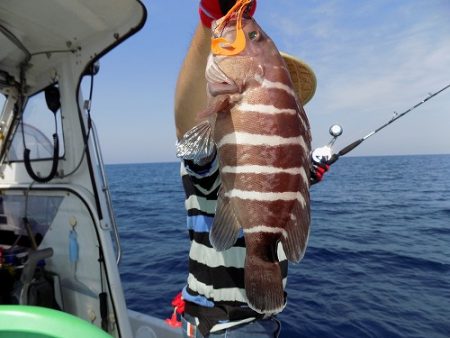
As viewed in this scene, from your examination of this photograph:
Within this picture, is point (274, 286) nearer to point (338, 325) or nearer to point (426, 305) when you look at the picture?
point (338, 325)

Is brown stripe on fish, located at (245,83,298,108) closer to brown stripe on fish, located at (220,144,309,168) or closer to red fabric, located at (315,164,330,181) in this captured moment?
brown stripe on fish, located at (220,144,309,168)

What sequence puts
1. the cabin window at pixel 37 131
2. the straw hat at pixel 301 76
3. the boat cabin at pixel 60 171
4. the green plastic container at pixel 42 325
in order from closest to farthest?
the green plastic container at pixel 42 325 → the straw hat at pixel 301 76 → the boat cabin at pixel 60 171 → the cabin window at pixel 37 131

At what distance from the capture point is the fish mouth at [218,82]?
141 cm

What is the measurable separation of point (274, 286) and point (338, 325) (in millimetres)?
4335

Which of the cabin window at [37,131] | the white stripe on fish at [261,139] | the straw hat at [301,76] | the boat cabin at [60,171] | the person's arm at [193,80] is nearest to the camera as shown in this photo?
the white stripe on fish at [261,139]

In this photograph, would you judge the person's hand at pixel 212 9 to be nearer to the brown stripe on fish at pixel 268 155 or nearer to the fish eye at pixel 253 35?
the fish eye at pixel 253 35

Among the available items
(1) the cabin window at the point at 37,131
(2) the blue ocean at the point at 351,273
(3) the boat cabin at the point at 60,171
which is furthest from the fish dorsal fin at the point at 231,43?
(2) the blue ocean at the point at 351,273

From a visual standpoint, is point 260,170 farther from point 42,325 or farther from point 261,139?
point 42,325

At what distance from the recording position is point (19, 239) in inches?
164

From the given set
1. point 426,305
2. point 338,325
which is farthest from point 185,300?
point 426,305

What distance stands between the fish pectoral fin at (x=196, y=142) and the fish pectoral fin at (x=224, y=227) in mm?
255

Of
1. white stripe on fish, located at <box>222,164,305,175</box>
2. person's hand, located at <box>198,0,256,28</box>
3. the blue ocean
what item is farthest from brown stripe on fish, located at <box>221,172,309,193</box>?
the blue ocean

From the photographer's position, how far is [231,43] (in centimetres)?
144

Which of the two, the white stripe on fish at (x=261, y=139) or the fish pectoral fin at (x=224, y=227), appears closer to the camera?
the white stripe on fish at (x=261, y=139)
